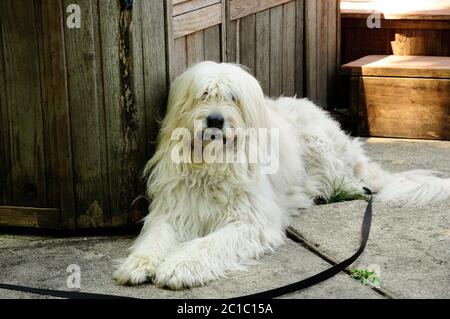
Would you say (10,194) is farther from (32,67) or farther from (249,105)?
(249,105)

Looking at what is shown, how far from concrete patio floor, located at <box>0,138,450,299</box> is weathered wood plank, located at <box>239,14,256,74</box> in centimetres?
169

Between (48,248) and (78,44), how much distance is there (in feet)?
4.33

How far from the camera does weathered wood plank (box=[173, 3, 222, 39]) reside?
5469 millimetres

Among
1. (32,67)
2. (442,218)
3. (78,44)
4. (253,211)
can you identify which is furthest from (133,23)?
(442,218)

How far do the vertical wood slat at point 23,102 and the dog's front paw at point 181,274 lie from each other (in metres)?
1.28

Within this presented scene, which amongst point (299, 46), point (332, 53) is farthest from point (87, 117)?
point (332, 53)

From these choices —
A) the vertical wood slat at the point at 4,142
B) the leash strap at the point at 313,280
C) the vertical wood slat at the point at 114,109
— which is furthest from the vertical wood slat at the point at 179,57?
the leash strap at the point at 313,280

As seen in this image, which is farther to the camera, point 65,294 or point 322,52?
point 322,52

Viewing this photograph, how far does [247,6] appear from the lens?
6742 mm

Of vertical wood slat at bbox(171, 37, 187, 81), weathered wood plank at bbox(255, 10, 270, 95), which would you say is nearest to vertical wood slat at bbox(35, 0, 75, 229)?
vertical wood slat at bbox(171, 37, 187, 81)

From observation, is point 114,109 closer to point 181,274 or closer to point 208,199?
point 208,199

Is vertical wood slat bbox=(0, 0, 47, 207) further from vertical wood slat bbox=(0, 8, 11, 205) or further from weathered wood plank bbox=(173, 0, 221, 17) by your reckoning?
weathered wood plank bbox=(173, 0, 221, 17)

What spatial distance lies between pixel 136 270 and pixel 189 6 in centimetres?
209

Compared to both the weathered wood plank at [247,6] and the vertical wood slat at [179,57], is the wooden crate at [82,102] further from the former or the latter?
the weathered wood plank at [247,6]
